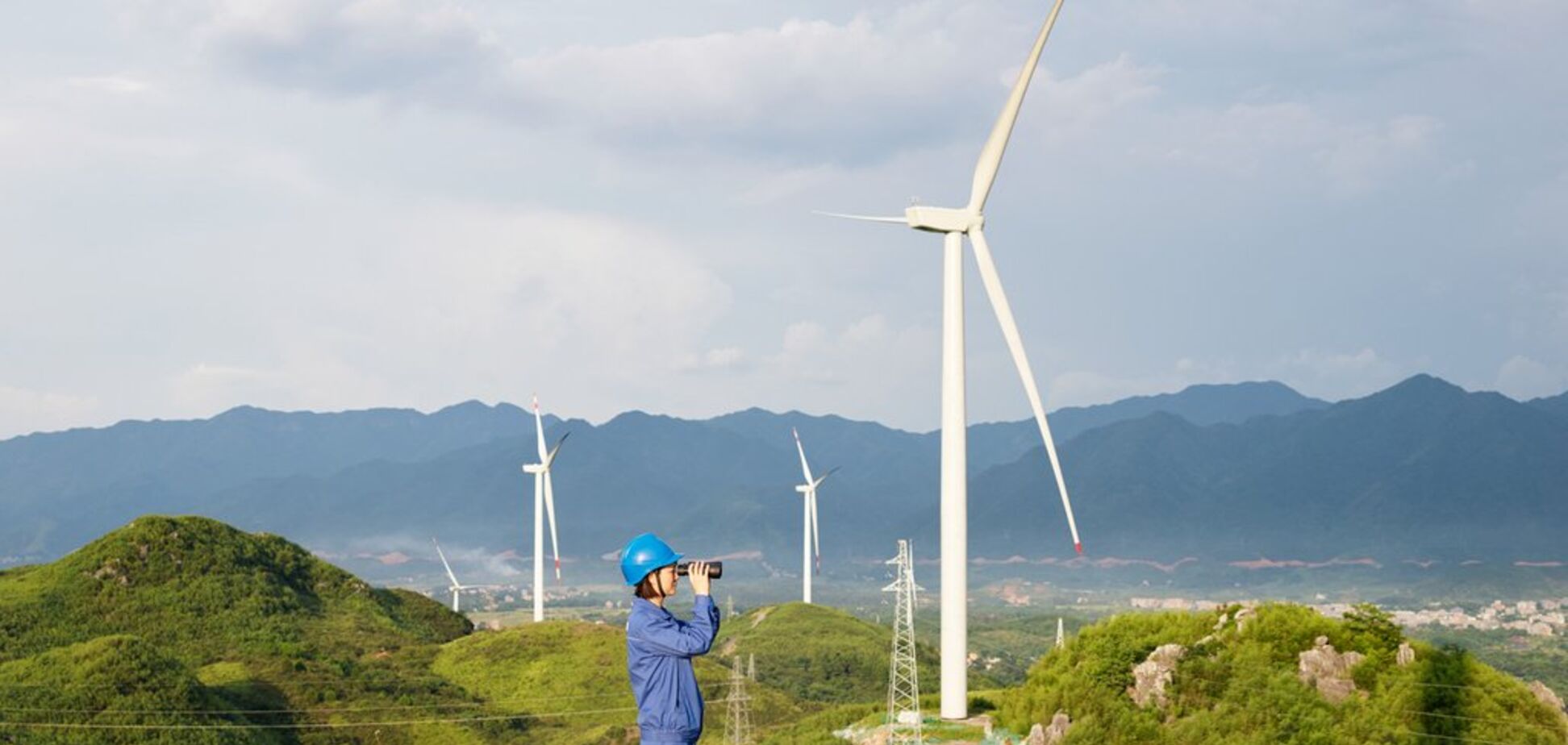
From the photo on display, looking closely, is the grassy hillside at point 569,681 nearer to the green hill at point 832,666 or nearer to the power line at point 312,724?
the power line at point 312,724

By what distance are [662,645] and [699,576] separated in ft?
3.56

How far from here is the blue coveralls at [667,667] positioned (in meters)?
18.3

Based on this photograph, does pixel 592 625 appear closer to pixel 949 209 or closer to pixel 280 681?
pixel 280 681

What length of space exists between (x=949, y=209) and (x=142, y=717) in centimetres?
6420

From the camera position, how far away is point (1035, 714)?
77375 mm

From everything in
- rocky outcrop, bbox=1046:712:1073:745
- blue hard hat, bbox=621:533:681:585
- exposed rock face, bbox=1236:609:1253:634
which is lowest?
rocky outcrop, bbox=1046:712:1073:745

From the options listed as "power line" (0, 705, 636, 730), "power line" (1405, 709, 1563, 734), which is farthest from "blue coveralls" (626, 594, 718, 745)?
"power line" (0, 705, 636, 730)

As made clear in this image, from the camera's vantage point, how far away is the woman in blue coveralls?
60.1ft

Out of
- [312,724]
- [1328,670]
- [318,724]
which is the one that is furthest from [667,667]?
[318,724]

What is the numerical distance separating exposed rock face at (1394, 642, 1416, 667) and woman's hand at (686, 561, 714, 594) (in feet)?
215

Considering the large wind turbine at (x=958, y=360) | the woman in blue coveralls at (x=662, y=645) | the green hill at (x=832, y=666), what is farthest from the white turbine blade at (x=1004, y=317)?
the green hill at (x=832, y=666)

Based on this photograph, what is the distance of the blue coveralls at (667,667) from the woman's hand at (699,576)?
198 millimetres

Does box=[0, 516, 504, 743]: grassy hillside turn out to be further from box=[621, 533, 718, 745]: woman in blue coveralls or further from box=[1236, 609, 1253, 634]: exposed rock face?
box=[621, 533, 718, 745]: woman in blue coveralls

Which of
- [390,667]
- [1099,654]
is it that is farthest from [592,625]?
[1099,654]
